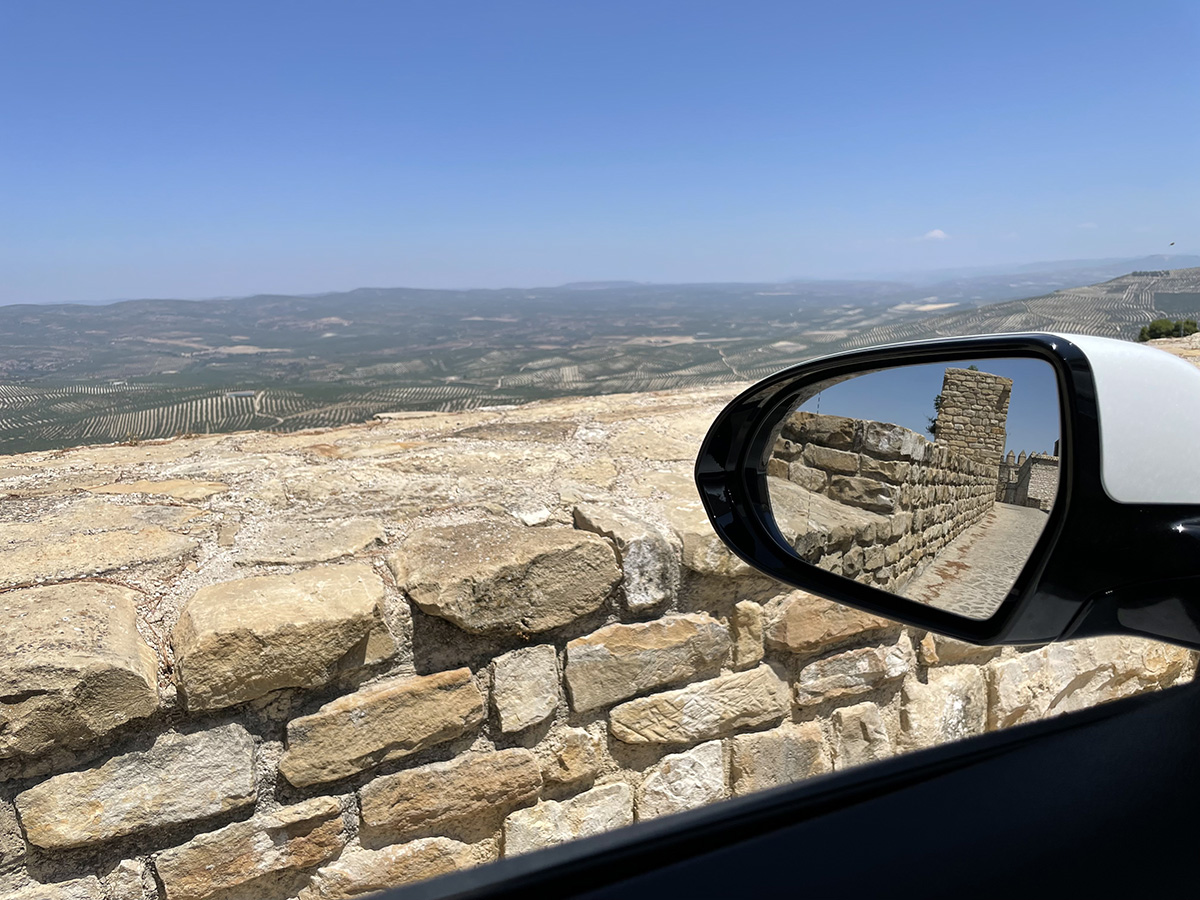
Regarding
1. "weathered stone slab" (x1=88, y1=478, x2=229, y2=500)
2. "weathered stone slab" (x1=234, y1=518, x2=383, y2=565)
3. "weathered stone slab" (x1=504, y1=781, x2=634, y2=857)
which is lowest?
"weathered stone slab" (x1=504, y1=781, x2=634, y2=857)

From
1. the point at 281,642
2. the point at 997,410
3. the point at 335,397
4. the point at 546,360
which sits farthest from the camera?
the point at 546,360

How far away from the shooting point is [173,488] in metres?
2.44

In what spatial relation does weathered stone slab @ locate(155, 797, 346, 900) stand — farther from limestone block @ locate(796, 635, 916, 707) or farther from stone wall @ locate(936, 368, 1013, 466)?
stone wall @ locate(936, 368, 1013, 466)

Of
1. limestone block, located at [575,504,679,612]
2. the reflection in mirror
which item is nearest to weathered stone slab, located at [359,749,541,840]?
limestone block, located at [575,504,679,612]

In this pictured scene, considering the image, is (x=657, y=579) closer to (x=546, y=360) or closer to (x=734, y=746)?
(x=734, y=746)

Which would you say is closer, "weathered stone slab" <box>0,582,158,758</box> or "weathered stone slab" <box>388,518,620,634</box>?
"weathered stone slab" <box>0,582,158,758</box>

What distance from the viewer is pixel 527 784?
199 centimetres

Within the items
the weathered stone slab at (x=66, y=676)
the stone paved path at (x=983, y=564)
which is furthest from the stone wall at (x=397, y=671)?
the stone paved path at (x=983, y=564)

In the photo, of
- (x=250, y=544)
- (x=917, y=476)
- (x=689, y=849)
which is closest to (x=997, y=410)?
(x=917, y=476)

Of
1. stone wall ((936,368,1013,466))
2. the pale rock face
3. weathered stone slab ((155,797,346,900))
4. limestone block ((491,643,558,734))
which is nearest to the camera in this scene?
stone wall ((936,368,1013,466))

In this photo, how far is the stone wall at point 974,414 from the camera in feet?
3.97

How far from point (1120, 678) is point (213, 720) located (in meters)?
3.19

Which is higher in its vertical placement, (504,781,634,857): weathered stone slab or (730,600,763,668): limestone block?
(730,600,763,668): limestone block

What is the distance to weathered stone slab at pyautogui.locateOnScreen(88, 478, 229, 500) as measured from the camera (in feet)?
7.79
